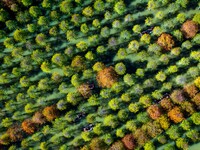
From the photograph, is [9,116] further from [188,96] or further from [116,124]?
[188,96]

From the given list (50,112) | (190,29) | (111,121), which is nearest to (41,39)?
(50,112)

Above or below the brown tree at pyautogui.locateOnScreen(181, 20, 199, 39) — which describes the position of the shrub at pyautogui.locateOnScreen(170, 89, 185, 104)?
below

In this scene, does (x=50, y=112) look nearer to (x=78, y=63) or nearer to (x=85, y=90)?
(x=85, y=90)

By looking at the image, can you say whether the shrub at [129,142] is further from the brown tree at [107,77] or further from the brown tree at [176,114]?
the brown tree at [107,77]

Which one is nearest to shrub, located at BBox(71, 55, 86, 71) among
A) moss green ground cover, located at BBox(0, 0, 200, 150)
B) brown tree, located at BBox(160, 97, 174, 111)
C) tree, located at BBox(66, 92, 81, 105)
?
moss green ground cover, located at BBox(0, 0, 200, 150)

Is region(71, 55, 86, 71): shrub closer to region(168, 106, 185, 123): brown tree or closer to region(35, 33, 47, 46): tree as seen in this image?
region(35, 33, 47, 46): tree
